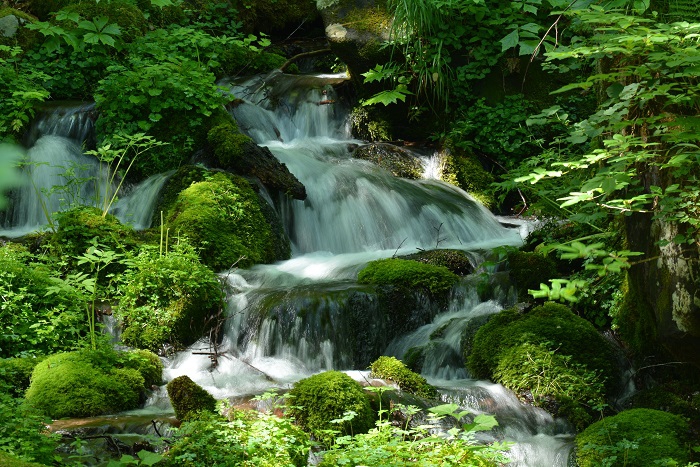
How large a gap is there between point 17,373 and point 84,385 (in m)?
0.56

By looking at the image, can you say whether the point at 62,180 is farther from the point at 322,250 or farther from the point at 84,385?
the point at 84,385

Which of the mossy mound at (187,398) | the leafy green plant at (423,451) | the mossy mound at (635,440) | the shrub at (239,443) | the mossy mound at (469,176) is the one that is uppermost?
the mossy mound at (469,176)

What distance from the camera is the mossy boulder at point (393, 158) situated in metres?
10.6

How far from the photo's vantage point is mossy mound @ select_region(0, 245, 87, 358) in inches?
234

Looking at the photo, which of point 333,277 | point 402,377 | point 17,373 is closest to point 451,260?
point 333,277

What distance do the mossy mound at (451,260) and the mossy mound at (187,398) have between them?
3.39 meters

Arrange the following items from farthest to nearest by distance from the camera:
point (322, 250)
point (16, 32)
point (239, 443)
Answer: point (16, 32) → point (322, 250) → point (239, 443)

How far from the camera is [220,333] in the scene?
6.79 m

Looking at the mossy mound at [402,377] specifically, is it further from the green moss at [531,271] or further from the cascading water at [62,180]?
the cascading water at [62,180]

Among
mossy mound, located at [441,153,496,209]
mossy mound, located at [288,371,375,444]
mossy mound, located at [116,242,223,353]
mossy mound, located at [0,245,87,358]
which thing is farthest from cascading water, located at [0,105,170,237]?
mossy mound, located at [288,371,375,444]

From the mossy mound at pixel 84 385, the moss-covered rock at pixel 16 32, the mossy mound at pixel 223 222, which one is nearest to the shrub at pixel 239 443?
the mossy mound at pixel 84 385

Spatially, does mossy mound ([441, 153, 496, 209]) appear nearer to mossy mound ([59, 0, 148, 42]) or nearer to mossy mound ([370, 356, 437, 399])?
mossy mound ([370, 356, 437, 399])

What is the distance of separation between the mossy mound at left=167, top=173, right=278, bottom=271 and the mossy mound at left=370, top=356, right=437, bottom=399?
8.32 feet

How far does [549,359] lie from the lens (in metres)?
5.60
